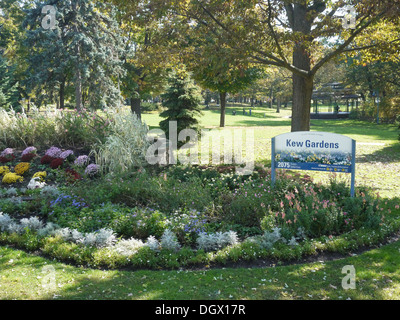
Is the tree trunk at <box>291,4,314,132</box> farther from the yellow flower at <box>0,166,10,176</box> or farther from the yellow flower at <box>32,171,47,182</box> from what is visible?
the yellow flower at <box>0,166,10,176</box>

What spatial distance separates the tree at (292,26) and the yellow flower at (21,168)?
5.03 m

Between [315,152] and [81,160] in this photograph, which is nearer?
[315,152]

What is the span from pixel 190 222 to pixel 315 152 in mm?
2768

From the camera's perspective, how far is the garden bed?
4633 mm

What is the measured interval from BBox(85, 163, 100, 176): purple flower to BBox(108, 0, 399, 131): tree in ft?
13.4

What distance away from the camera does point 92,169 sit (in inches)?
330

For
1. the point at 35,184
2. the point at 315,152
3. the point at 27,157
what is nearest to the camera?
the point at 315,152

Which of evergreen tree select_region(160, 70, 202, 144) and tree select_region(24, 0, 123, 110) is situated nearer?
evergreen tree select_region(160, 70, 202, 144)

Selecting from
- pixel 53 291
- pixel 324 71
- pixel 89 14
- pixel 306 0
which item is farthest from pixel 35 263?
pixel 324 71

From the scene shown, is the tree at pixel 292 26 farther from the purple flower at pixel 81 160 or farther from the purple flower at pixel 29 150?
the purple flower at pixel 29 150

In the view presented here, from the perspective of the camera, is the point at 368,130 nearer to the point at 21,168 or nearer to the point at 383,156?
the point at 383,156

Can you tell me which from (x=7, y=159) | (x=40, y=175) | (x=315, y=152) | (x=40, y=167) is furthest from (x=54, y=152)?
(x=315, y=152)

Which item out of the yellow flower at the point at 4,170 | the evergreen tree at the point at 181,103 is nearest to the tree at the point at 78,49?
the evergreen tree at the point at 181,103

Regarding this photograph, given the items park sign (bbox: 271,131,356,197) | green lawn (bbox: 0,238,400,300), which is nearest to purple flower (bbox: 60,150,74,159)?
green lawn (bbox: 0,238,400,300)
